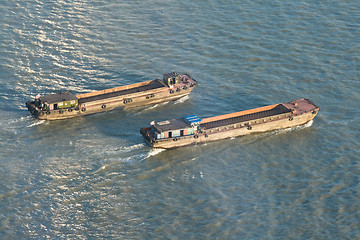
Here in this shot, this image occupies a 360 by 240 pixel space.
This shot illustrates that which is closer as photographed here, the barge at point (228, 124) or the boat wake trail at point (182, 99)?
the barge at point (228, 124)

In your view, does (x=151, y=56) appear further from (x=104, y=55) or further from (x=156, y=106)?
(x=156, y=106)

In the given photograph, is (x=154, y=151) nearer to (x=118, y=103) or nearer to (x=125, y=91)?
(x=118, y=103)

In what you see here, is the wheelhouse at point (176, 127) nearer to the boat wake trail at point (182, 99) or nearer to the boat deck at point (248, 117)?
the boat deck at point (248, 117)

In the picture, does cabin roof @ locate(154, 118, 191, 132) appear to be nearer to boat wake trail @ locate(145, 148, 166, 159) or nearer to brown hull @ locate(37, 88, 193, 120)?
boat wake trail @ locate(145, 148, 166, 159)

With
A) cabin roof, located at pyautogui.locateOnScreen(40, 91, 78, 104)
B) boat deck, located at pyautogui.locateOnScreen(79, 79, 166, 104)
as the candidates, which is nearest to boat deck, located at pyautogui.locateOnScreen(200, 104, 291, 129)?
boat deck, located at pyautogui.locateOnScreen(79, 79, 166, 104)

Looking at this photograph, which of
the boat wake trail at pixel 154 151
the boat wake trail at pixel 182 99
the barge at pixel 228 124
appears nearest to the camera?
the boat wake trail at pixel 154 151

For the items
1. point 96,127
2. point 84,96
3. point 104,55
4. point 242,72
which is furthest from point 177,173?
point 104,55

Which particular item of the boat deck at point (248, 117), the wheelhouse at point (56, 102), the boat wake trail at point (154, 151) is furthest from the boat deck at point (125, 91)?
the boat wake trail at point (154, 151)
